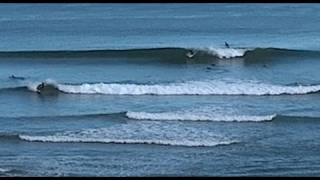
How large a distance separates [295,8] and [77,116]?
2791 cm

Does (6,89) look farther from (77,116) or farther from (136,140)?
(136,140)

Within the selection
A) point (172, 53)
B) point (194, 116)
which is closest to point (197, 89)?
point (194, 116)

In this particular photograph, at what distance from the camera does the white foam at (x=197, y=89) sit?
12.4 meters

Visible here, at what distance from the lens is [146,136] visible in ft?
29.2

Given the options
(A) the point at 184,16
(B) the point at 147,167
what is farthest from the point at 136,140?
(A) the point at 184,16

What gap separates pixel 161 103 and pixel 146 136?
2775 mm

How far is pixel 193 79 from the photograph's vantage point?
14.8 metres

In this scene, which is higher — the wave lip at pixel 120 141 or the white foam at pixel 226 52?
the white foam at pixel 226 52

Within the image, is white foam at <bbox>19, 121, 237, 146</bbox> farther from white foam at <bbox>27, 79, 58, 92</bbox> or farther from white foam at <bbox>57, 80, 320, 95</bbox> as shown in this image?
white foam at <bbox>27, 79, 58, 92</bbox>

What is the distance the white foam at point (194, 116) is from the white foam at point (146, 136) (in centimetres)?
45

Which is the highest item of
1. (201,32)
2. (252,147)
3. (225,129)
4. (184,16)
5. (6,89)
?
(184,16)

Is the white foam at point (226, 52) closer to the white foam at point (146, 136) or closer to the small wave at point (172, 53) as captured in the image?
the small wave at point (172, 53)

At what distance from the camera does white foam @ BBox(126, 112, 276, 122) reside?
9.93m

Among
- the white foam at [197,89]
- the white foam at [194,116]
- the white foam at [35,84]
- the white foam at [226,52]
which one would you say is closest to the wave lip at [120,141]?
the white foam at [194,116]
